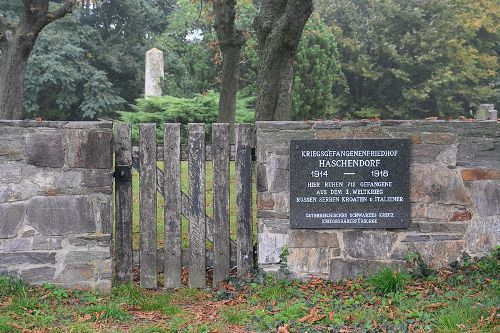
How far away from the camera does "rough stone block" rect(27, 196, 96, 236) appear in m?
5.36

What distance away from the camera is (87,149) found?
535cm

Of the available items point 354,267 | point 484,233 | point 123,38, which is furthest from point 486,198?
point 123,38

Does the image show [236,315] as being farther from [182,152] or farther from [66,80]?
[66,80]

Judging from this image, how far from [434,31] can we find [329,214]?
873 inches

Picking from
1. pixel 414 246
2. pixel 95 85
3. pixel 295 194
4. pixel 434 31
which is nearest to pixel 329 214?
pixel 295 194

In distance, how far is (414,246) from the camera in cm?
553

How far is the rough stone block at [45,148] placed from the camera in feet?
17.4

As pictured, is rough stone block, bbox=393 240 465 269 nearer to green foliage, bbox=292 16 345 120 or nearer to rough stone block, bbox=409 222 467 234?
rough stone block, bbox=409 222 467 234

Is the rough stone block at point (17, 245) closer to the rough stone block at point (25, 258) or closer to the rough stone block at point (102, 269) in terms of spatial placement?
the rough stone block at point (25, 258)

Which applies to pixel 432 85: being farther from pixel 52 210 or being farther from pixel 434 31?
pixel 52 210

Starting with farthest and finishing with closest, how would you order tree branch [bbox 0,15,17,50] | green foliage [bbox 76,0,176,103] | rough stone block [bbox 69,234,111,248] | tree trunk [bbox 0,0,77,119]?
green foliage [bbox 76,0,176,103], tree branch [bbox 0,15,17,50], tree trunk [bbox 0,0,77,119], rough stone block [bbox 69,234,111,248]

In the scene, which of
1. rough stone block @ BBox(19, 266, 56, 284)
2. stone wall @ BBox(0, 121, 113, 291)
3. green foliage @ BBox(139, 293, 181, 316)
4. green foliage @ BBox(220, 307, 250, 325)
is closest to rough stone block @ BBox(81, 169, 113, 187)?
stone wall @ BBox(0, 121, 113, 291)

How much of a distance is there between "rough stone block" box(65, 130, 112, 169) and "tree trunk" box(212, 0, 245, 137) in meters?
5.44

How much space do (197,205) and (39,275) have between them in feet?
4.91
